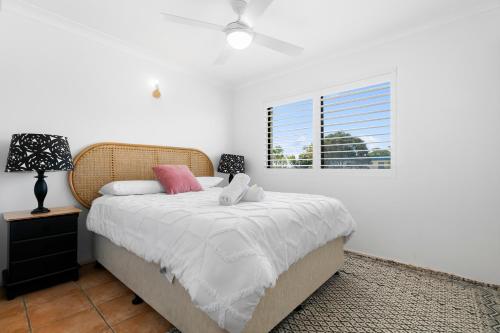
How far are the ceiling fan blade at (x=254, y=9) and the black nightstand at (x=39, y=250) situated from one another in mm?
2280

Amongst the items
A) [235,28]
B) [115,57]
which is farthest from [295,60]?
[115,57]

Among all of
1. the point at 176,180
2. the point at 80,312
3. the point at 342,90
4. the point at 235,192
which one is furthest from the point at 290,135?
the point at 80,312

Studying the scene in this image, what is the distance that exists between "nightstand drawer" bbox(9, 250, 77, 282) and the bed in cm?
28

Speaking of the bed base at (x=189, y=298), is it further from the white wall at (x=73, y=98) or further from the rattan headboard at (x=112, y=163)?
the white wall at (x=73, y=98)

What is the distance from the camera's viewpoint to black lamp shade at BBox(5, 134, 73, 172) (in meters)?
2.04

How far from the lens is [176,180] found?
9.48 feet

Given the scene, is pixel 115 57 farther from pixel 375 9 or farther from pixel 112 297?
pixel 375 9

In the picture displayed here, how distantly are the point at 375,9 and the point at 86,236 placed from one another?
372 cm

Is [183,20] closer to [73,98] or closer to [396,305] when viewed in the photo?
[73,98]

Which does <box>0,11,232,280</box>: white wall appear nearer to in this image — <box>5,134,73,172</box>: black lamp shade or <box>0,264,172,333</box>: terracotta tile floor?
<box>5,134,73,172</box>: black lamp shade

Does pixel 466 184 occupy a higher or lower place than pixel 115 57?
lower

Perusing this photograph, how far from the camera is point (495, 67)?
2.22m

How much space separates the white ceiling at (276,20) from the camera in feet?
7.49

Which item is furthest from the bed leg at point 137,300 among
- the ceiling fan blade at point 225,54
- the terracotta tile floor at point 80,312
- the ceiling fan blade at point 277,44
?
the ceiling fan blade at point 277,44
